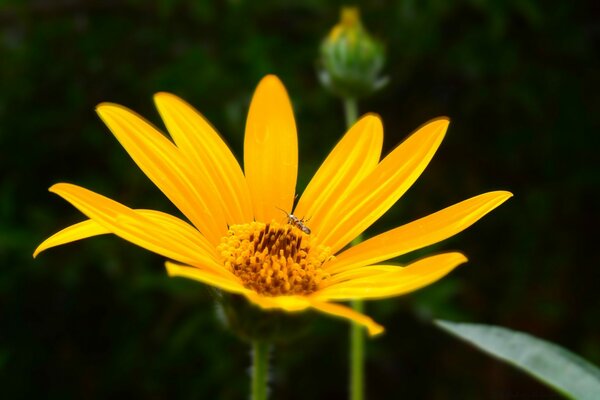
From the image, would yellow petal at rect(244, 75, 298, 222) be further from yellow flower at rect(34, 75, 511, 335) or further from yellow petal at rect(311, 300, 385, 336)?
yellow petal at rect(311, 300, 385, 336)

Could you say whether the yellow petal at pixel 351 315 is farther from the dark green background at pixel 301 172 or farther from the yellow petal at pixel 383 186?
the dark green background at pixel 301 172

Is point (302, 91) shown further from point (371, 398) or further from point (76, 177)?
point (371, 398)

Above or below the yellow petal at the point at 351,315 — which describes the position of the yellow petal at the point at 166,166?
above

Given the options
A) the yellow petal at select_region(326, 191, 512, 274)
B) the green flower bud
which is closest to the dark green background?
the green flower bud

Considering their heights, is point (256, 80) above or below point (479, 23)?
below

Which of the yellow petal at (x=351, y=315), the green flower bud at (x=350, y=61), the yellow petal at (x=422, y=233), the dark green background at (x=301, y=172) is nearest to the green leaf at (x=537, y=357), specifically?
the yellow petal at (x=422, y=233)

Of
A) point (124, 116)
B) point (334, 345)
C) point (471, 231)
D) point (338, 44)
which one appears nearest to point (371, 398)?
point (334, 345)
